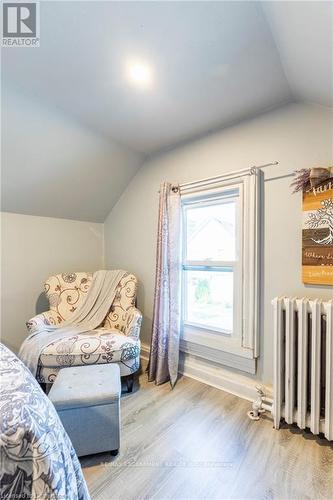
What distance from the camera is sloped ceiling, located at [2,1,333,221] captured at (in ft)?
3.53

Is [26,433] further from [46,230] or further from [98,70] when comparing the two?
[46,230]

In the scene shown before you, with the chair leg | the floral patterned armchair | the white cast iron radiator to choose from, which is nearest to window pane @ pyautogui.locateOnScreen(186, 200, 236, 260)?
the white cast iron radiator

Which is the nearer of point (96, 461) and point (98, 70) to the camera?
point (96, 461)

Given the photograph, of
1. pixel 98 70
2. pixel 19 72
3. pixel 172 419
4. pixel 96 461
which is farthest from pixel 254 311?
pixel 19 72

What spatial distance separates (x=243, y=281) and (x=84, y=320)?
62.5 inches

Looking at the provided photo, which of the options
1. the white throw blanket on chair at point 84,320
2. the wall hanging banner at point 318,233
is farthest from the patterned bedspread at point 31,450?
the wall hanging banner at point 318,233

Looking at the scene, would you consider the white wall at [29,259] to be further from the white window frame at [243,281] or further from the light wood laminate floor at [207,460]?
the white window frame at [243,281]

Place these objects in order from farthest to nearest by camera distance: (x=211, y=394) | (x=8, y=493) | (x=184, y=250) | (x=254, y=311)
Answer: (x=184, y=250) < (x=211, y=394) < (x=254, y=311) < (x=8, y=493)

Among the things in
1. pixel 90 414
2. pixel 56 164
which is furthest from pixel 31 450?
pixel 56 164

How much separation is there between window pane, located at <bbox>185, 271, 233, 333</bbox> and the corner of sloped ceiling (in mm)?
1384

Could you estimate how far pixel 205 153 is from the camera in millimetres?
2076

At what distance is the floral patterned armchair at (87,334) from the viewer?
175 centimetres

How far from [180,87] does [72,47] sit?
672 mm

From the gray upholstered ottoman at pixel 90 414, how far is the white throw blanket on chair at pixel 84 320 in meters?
0.59
